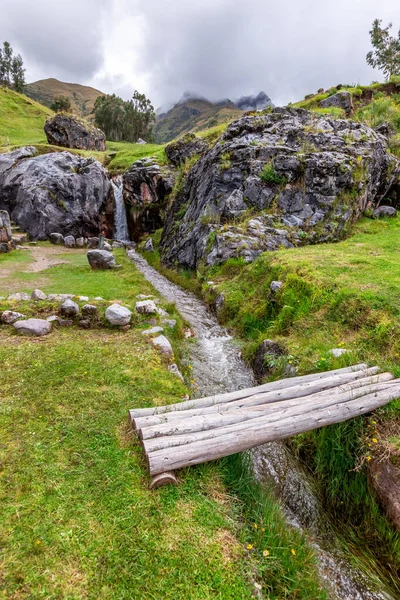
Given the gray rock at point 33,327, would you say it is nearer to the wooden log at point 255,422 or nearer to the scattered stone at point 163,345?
the scattered stone at point 163,345

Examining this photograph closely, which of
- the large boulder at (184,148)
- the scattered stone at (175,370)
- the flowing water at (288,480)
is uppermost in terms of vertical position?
the large boulder at (184,148)

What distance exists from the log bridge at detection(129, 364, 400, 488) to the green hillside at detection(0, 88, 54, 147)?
5356 centimetres

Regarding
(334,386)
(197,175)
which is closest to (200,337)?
(334,386)

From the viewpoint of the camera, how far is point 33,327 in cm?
945

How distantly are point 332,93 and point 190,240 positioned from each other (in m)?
35.2

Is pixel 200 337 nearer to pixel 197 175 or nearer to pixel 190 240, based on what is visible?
pixel 190 240

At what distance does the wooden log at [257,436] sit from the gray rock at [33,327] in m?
6.57

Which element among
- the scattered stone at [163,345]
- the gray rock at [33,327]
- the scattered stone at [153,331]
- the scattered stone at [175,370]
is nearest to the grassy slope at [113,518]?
the scattered stone at [175,370]

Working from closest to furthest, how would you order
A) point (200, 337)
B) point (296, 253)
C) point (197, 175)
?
point (200, 337) → point (296, 253) → point (197, 175)

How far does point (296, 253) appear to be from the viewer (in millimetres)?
14000

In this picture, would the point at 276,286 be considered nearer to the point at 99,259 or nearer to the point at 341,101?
the point at 99,259

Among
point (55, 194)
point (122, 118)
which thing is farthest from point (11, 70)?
point (55, 194)

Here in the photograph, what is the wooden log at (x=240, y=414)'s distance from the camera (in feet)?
16.6

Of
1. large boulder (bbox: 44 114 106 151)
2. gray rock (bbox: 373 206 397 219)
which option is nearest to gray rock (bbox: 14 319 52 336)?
gray rock (bbox: 373 206 397 219)
